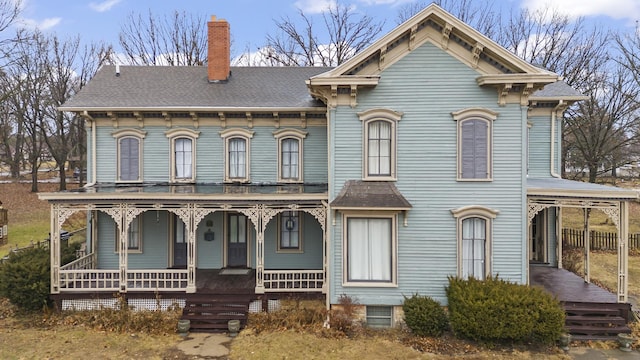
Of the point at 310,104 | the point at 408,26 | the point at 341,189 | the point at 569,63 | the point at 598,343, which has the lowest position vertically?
the point at 598,343

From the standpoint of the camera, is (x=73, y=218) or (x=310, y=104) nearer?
(x=310, y=104)

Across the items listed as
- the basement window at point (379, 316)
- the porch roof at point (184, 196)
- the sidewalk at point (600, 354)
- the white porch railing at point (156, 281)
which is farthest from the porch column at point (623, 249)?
the white porch railing at point (156, 281)

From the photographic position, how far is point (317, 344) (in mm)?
10008

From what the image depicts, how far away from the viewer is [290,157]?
14422 millimetres

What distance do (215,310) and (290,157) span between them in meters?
5.96

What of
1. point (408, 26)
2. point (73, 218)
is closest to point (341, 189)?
point (408, 26)

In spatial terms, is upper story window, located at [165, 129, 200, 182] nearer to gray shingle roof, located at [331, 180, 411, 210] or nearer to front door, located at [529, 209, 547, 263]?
gray shingle roof, located at [331, 180, 411, 210]

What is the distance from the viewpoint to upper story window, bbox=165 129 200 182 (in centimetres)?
1423

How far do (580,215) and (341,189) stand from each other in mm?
28151

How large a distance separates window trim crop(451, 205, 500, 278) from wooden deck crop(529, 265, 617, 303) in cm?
192

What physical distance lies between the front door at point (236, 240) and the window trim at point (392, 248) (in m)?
4.94

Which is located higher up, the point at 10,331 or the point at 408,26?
the point at 408,26

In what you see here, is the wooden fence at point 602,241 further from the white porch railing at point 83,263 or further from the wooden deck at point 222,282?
the white porch railing at point 83,263

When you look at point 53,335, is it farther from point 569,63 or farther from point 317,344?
point 569,63
